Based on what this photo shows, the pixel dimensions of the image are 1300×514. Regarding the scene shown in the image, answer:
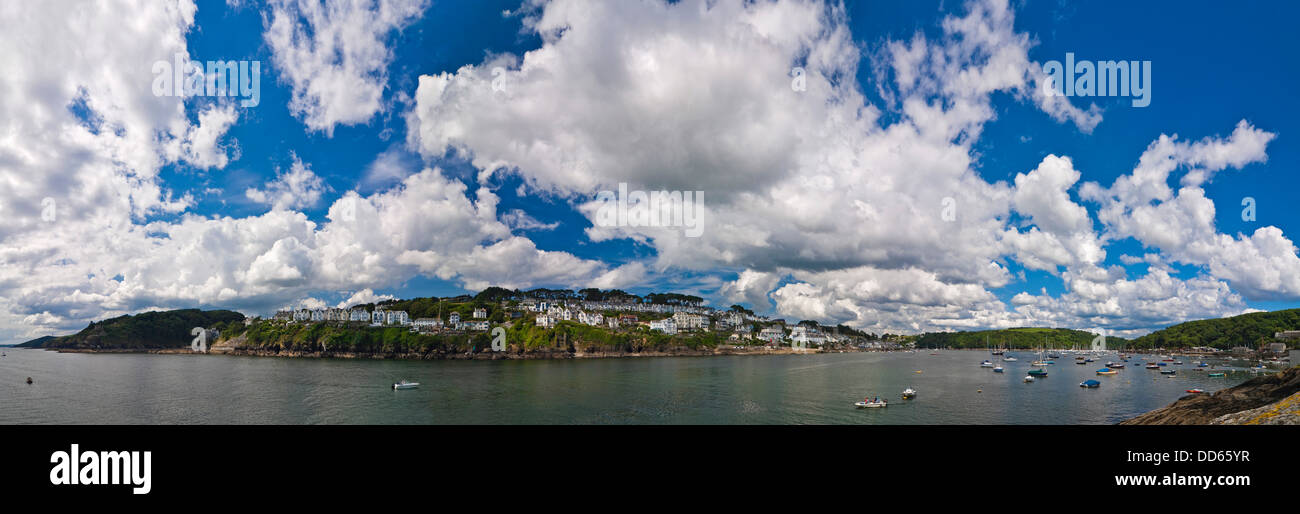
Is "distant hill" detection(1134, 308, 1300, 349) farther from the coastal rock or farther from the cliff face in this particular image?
the coastal rock

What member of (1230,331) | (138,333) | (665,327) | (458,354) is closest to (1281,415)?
(458,354)

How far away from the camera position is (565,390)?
188 feet

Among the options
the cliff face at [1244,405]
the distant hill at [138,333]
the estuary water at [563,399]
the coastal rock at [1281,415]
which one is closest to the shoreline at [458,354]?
the distant hill at [138,333]

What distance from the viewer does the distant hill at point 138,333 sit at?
16912cm

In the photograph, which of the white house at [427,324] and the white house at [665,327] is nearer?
the white house at [427,324]

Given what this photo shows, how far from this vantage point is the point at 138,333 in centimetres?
17112

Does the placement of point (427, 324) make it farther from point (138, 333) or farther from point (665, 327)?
point (138, 333)

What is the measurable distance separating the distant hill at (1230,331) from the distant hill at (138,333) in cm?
33411

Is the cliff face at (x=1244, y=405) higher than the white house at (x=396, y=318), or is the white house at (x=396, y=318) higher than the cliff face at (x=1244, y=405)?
the cliff face at (x=1244, y=405)

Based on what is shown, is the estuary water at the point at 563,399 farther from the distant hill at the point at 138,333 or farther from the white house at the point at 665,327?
the distant hill at the point at 138,333

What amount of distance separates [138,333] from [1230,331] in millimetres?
358899
